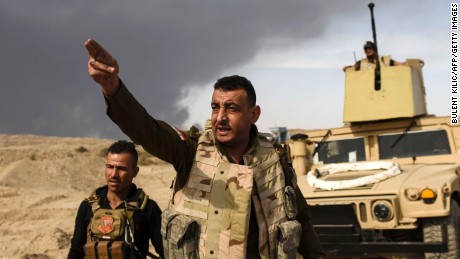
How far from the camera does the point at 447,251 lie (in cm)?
547

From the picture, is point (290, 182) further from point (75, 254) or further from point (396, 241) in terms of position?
point (396, 241)

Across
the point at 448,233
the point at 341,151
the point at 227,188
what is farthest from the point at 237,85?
the point at 341,151

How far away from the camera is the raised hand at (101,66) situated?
180 centimetres

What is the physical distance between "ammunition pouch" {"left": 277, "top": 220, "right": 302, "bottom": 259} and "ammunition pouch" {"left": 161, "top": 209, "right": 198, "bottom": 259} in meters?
0.36

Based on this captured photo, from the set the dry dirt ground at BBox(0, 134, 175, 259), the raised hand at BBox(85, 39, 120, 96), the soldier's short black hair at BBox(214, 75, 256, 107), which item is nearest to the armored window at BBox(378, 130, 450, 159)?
the dry dirt ground at BBox(0, 134, 175, 259)

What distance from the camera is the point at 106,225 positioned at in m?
2.91

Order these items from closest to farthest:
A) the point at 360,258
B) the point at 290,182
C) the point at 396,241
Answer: the point at 290,182 → the point at 396,241 → the point at 360,258

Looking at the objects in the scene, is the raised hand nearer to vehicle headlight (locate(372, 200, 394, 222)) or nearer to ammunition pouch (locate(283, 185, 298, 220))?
ammunition pouch (locate(283, 185, 298, 220))

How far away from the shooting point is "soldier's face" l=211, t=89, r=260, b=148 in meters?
2.27

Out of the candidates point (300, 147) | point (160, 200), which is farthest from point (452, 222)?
point (160, 200)

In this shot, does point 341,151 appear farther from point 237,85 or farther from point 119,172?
point 237,85

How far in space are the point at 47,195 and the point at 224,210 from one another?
14.1m

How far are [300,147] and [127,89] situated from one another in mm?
5720

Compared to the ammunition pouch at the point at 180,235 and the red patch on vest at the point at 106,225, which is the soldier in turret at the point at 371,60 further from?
the ammunition pouch at the point at 180,235
